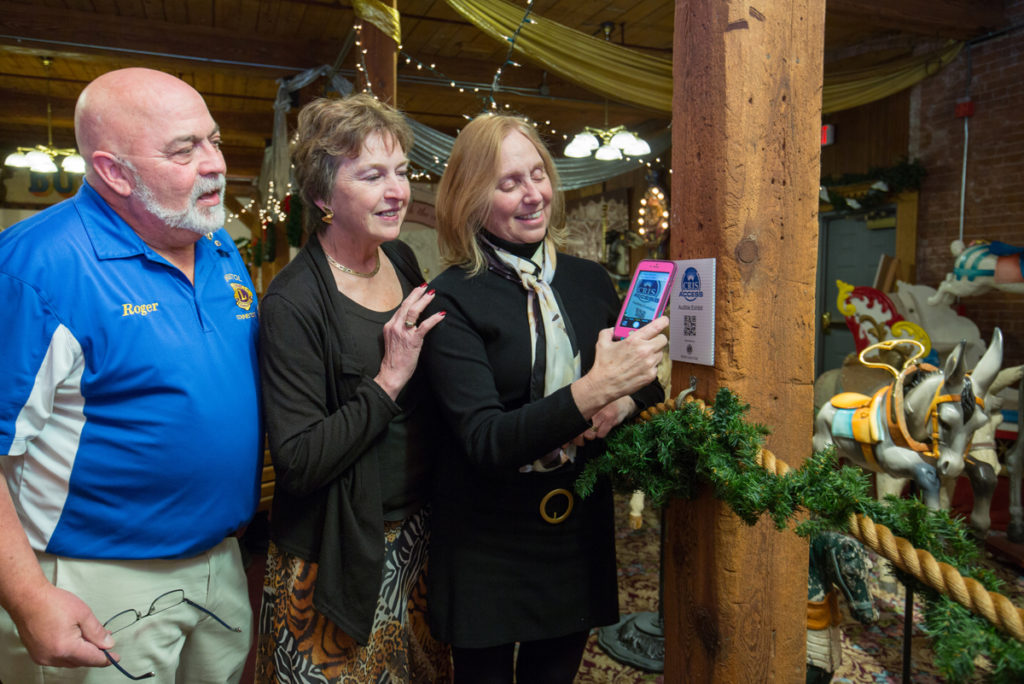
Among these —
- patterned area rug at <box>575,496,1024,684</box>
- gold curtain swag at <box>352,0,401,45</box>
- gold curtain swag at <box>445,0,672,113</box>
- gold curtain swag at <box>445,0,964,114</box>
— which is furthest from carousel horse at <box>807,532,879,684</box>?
gold curtain swag at <box>352,0,401,45</box>

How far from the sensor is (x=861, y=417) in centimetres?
286

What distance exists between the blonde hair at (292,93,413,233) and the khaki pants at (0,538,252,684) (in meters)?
0.74

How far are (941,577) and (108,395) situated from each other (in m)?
1.32

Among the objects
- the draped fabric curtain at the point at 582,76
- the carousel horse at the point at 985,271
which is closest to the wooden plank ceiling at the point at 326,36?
the draped fabric curtain at the point at 582,76

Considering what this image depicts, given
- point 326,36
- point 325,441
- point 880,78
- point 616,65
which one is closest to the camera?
point 325,441

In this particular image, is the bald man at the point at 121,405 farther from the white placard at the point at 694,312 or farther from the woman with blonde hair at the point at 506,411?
the white placard at the point at 694,312

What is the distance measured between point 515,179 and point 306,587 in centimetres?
93

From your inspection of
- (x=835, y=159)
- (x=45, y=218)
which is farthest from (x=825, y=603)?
(x=835, y=159)

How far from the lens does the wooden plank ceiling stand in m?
5.00

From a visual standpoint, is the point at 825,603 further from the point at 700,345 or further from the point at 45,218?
the point at 45,218

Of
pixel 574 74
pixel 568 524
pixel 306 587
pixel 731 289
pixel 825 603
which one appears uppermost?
pixel 574 74

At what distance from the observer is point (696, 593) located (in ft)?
4.39

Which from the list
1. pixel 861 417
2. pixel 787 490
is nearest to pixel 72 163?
pixel 861 417

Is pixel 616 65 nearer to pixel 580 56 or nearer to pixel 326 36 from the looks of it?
pixel 580 56
